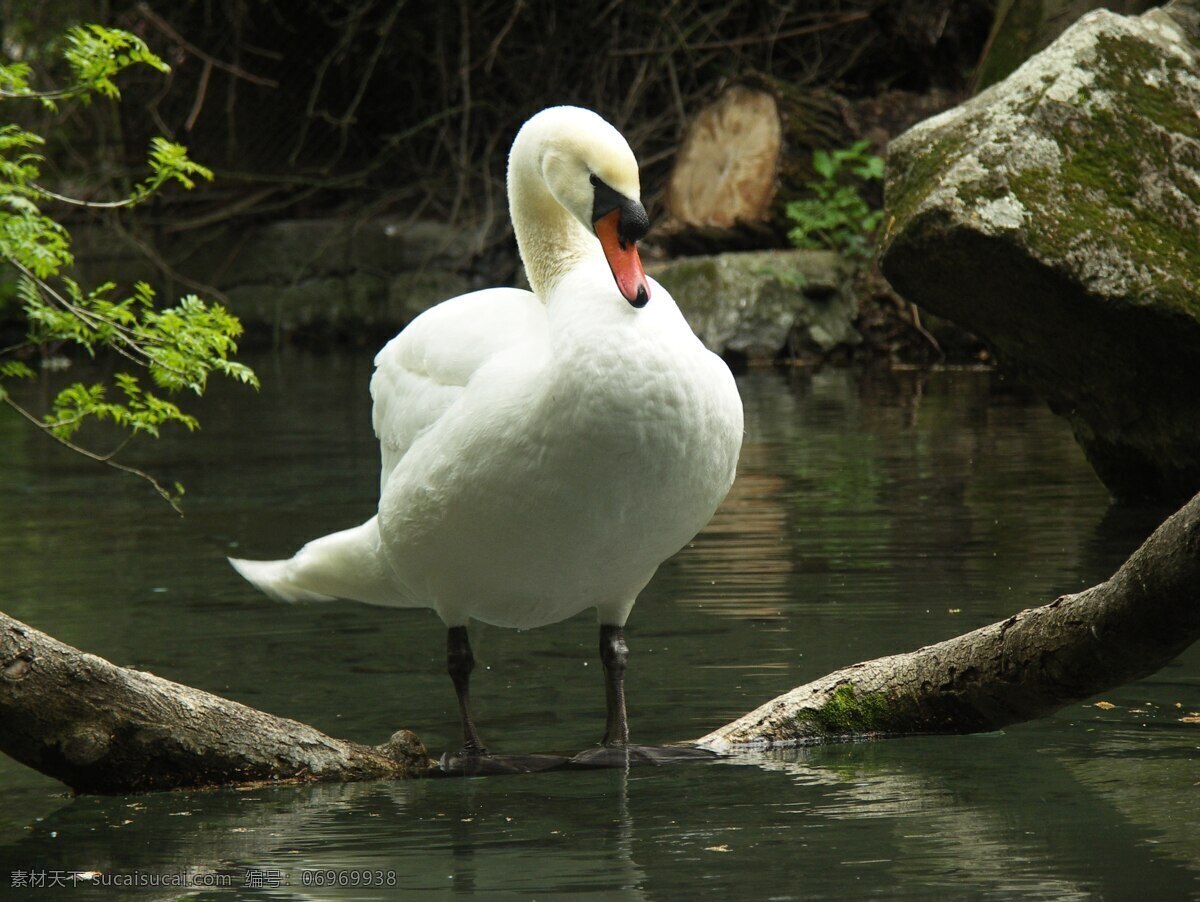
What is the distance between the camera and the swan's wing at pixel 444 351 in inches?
161

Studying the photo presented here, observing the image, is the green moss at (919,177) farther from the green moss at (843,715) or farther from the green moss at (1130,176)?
the green moss at (843,715)

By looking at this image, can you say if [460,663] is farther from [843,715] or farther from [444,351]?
[843,715]

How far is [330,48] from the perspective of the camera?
18047 millimetres

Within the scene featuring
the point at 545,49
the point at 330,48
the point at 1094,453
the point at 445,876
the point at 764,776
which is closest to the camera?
the point at 445,876

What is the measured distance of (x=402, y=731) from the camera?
408cm

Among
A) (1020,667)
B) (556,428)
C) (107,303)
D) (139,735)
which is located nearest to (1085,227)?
(1020,667)

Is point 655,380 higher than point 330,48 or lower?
lower

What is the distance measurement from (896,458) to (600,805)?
5218mm

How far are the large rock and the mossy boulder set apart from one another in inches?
253

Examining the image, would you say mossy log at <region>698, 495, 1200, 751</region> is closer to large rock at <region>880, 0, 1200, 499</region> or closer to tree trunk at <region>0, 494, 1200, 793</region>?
tree trunk at <region>0, 494, 1200, 793</region>

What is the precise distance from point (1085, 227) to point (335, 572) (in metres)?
3.09

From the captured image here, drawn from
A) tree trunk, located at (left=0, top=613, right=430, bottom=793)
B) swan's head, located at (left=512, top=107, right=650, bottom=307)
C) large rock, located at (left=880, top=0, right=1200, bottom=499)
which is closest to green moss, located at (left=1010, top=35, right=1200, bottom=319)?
large rock, located at (left=880, top=0, right=1200, bottom=499)

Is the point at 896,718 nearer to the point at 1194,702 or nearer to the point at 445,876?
the point at 1194,702

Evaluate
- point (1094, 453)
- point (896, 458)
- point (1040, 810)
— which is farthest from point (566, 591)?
point (896, 458)
